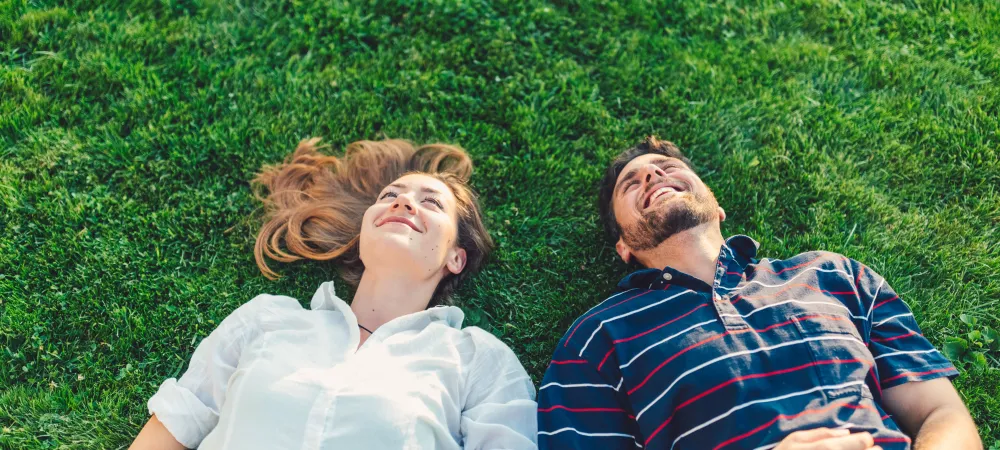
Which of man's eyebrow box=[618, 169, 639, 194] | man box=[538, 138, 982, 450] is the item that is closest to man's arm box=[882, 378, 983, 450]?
man box=[538, 138, 982, 450]

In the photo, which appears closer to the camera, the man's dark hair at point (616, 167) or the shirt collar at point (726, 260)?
the shirt collar at point (726, 260)

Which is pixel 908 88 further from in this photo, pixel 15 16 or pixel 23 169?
pixel 15 16

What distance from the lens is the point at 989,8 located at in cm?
598

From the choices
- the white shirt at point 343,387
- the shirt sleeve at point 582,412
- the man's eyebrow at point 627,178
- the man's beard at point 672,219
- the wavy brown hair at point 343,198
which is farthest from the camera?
the wavy brown hair at point 343,198

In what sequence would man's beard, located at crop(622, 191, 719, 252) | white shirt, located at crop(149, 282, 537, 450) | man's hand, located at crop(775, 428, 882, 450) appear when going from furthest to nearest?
man's beard, located at crop(622, 191, 719, 252) < white shirt, located at crop(149, 282, 537, 450) < man's hand, located at crop(775, 428, 882, 450)

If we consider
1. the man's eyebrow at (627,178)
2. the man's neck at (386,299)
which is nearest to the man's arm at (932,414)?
the man's eyebrow at (627,178)

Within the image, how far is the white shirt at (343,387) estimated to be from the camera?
3.63m

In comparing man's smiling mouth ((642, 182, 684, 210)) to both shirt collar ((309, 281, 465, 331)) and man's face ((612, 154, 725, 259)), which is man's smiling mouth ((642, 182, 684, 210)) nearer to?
man's face ((612, 154, 725, 259))

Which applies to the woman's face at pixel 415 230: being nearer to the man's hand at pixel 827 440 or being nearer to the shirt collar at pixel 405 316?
the shirt collar at pixel 405 316

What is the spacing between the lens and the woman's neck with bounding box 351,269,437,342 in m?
4.48

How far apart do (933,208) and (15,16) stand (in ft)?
24.4

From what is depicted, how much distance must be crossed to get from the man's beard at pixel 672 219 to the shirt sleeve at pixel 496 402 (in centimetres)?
114

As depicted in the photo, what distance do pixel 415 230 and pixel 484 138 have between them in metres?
1.36

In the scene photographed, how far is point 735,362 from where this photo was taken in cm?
369
